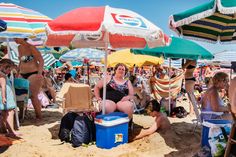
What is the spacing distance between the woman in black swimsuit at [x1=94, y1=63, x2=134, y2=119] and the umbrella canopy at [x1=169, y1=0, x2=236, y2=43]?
53.4 inches

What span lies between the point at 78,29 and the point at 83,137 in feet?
5.88

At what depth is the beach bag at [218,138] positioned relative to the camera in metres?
3.80

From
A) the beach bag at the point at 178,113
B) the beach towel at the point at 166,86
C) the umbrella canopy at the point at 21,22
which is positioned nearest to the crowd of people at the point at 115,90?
the umbrella canopy at the point at 21,22

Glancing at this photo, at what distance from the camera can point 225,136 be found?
387cm

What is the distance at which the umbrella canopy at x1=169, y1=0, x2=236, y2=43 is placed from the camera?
348 centimetres

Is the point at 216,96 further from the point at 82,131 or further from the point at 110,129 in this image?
the point at 82,131

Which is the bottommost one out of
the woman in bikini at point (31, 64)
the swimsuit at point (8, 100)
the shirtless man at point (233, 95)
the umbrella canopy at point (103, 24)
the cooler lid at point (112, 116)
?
the cooler lid at point (112, 116)

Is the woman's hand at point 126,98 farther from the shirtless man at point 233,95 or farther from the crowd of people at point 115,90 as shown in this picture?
the shirtless man at point 233,95

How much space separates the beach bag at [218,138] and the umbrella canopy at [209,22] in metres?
1.41

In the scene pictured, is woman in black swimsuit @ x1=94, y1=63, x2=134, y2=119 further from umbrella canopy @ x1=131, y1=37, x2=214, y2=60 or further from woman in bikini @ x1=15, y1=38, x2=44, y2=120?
umbrella canopy @ x1=131, y1=37, x2=214, y2=60

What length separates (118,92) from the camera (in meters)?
5.52

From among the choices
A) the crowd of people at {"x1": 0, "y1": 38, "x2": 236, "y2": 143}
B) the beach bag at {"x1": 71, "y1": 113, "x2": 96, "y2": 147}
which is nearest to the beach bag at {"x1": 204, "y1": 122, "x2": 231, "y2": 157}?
the crowd of people at {"x1": 0, "y1": 38, "x2": 236, "y2": 143}

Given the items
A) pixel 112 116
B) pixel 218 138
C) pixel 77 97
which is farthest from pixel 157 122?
pixel 77 97

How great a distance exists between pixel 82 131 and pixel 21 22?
95.7 inches
